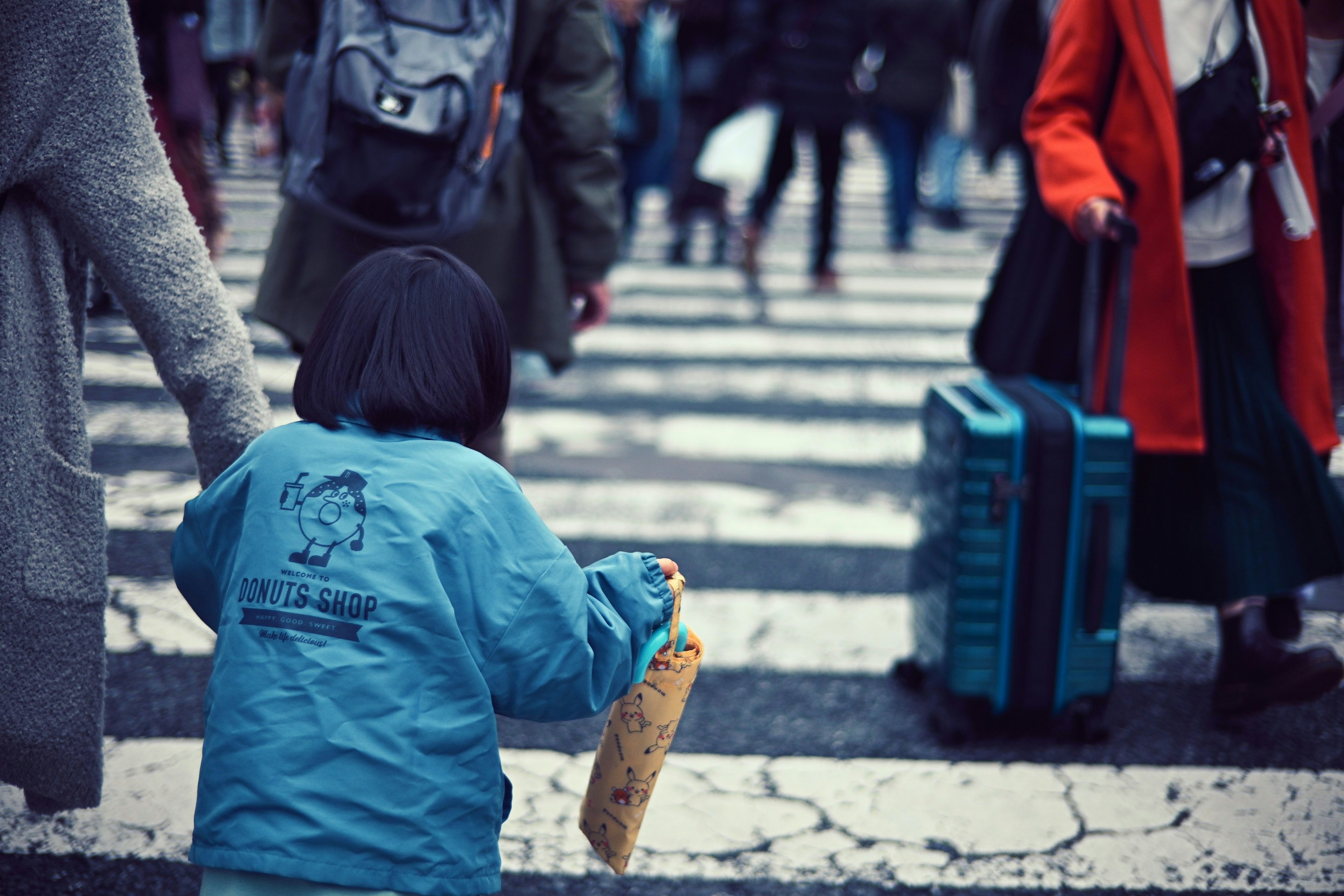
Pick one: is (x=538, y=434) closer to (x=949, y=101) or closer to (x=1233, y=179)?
(x=1233, y=179)

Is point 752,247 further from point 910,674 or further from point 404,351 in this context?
point 404,351

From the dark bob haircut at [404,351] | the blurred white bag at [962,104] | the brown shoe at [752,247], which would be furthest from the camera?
the blurred white bag at [962,104]

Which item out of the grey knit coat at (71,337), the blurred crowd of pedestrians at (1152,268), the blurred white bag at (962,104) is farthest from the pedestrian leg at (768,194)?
the grey knit coat at (71,337)

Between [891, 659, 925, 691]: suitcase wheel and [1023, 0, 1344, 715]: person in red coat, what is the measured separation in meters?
0.59

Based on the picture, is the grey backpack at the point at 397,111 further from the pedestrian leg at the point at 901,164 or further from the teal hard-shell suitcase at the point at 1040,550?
the pedestrian leg at the point at 901,164

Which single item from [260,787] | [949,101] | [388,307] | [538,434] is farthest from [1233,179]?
[949,101]

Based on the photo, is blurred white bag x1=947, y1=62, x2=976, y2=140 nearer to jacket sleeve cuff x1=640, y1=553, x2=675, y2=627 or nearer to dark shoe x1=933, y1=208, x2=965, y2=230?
dark shoe x1=933, y1=208, x2=965, y2=230

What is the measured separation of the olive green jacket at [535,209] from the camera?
2.85 metres

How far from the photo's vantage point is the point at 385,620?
1608mm

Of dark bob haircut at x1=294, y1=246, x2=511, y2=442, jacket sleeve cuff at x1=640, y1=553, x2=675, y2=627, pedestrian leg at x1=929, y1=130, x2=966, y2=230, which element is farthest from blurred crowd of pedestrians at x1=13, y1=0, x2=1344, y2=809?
pedestrian leg at x1=929, y1=130, x2=966, y2=230

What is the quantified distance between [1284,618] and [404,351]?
8.00 feet

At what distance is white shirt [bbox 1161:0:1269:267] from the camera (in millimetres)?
2941

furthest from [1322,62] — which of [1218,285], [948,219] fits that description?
[948,219]

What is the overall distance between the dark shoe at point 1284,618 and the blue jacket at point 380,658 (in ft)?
7.10
